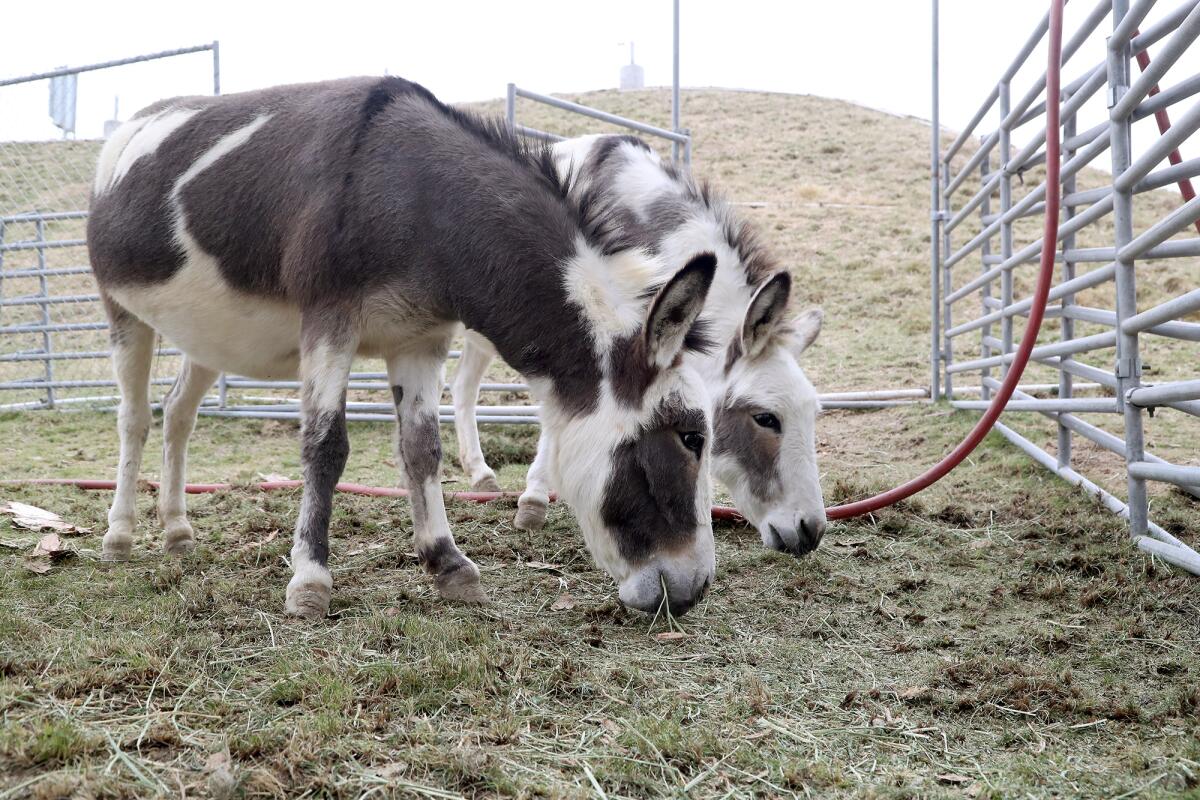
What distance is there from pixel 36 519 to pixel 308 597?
7.45ft

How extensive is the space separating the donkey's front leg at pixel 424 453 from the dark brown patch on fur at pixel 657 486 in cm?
84

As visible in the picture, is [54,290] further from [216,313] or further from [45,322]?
[216,313]

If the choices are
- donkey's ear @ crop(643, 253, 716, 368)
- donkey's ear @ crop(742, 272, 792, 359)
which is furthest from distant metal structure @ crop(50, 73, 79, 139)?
donkey's ear @ crop(643, 253, 716, 368)

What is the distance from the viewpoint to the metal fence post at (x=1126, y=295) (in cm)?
361

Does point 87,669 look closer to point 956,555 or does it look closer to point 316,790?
point 316,790

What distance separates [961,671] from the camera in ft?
8.56

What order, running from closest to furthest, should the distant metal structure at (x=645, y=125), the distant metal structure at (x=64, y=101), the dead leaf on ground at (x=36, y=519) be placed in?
the dead leaf on ground at (x=36, y=519), the distant metal structure at (x=645, y=125), the distant metal structure at (x=64, y=101)

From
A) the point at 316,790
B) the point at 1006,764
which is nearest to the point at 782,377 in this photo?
the point at 1006,764

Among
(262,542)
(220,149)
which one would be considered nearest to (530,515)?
(262,542)

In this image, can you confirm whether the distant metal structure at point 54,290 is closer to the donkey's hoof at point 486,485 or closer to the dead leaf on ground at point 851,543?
the donkey's hoof at point 486,485

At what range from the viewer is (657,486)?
280 cm

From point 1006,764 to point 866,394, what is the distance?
5.85m

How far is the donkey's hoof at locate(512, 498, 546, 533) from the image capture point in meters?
4.54

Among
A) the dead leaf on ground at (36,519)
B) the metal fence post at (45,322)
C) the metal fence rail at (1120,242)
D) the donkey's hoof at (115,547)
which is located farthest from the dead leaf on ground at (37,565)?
the metal fence post at (45,322)
